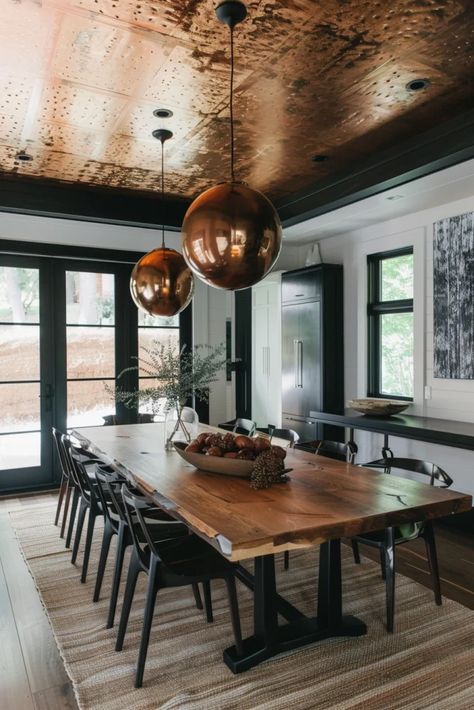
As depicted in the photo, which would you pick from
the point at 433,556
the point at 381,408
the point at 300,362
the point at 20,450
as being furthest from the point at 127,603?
the point at 300,362

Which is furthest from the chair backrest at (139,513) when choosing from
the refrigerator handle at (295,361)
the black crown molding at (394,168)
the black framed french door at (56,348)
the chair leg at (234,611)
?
the refrigerator handle at (295,361)

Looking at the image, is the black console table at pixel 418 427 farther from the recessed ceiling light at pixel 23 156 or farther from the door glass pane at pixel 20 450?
the recessed ceiling light at pixel 23 156

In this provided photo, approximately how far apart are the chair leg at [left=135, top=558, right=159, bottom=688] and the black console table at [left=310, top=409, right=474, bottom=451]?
2304 millimetres

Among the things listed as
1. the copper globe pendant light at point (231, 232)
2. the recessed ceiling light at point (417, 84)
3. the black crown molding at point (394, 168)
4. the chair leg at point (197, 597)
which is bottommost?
the chair leg at point (197, 597)

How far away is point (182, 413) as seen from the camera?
3533 mm

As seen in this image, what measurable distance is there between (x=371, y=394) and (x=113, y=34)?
405 centimetres

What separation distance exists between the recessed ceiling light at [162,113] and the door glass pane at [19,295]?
284 centimetres

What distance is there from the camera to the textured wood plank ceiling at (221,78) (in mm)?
2162

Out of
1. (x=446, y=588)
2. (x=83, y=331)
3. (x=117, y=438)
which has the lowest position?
(x=446, y=588)

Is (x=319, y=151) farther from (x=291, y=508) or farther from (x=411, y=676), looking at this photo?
(x=411, y=676)

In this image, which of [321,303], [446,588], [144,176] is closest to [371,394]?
[321,303]

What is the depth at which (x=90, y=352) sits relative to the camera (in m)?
5.66

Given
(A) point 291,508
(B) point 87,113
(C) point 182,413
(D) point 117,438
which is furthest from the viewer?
(D) point 117,438

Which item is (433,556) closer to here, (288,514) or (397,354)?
(288,514)
